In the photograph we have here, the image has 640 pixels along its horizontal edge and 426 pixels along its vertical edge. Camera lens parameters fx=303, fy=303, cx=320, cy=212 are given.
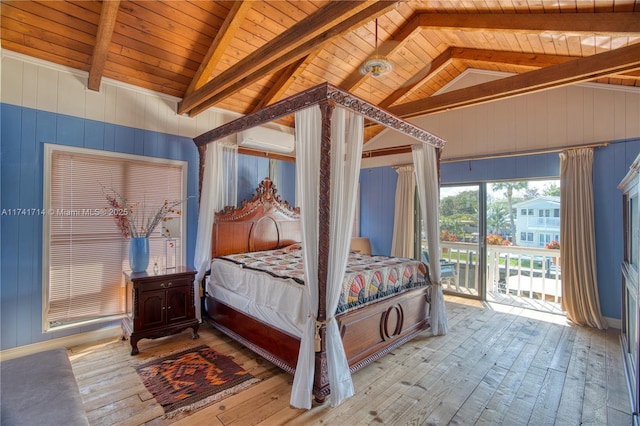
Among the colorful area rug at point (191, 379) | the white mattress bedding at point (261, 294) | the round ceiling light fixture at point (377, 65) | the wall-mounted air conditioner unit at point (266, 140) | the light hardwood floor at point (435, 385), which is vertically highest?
the round ceiling light fixture at point (377, 65)

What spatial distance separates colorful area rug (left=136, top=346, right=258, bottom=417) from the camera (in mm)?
2297

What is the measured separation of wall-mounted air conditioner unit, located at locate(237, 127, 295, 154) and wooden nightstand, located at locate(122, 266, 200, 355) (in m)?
1.92

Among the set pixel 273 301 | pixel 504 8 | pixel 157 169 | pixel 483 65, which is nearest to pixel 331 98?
pixel 273 301

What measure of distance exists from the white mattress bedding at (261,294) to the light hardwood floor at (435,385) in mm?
475

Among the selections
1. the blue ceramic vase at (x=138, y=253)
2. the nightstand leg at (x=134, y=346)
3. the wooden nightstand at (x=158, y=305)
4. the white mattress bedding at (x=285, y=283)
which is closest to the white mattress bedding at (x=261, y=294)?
the white mattress bedding at (x=285, y=283)

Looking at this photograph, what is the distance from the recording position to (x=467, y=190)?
5.25 meters

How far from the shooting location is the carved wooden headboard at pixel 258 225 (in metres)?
4.07

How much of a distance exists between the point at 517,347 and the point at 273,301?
8.88 feet

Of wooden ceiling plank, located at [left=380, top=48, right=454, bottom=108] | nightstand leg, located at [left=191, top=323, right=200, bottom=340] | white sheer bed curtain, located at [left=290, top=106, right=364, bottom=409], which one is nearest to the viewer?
white sheer bed curtain, located at [left=290, top=106, right=364, bottom=409]

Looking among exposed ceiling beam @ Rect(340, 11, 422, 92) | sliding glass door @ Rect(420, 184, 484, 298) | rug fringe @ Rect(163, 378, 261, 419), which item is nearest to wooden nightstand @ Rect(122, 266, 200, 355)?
rug fringe @ Rect(163, 378, 261, 419)

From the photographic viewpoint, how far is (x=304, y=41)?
2535 mm

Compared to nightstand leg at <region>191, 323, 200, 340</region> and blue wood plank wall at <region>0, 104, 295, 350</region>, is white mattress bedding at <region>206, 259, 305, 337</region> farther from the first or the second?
blue wood plank wall at <region>0, 104, 295, 350</region>

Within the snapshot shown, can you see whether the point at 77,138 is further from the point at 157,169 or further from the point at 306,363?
the point at 306,363

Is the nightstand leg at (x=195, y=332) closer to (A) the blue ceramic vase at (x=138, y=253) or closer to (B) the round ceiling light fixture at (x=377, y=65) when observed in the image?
(A) the blue ceramic vase at (x=138, y=253)
